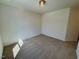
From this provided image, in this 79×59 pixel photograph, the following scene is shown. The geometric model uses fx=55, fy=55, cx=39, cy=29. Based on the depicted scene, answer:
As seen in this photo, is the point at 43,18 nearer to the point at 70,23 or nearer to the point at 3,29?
the point at 70,23

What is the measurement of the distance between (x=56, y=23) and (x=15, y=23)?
8.78 ft

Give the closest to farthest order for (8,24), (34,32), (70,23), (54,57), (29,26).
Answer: (54,57), (8,24), (70,23), (29,26), (34,32)

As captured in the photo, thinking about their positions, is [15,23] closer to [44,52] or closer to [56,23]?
[44,52]

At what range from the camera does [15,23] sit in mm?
3217

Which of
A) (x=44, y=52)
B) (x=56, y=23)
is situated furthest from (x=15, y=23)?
(x=56, y=23)

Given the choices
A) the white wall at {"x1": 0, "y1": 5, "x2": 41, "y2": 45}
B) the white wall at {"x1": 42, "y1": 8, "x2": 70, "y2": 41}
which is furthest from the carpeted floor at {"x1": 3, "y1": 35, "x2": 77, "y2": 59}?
the white wall at {"x1": 42, "y1": 8, "x2": 70, "y2": 41}

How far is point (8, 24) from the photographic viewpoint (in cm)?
293

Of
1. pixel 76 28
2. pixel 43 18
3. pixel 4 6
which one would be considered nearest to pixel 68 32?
pixel 76 28

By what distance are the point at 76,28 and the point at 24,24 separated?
3.30 m

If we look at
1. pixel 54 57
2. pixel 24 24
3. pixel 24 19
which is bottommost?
pixel 54 57

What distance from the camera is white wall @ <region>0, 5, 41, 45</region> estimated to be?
2815 mm

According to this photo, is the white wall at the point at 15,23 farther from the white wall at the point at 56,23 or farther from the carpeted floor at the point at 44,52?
the white wall at the point at 56,23

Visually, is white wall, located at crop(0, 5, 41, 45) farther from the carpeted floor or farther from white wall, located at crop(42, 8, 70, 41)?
white wall, located at crop(42, 8, 70, 41)

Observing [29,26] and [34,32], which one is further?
[34,32]
